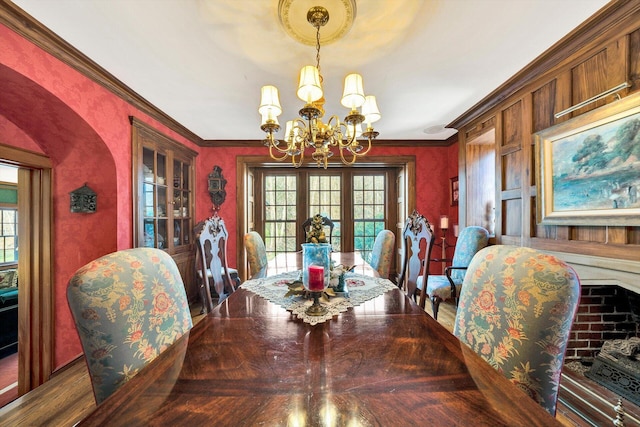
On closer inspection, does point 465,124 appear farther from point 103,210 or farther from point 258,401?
point 103,210

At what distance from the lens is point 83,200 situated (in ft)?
7.48

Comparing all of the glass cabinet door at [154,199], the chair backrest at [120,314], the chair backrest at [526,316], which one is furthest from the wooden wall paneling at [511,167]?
the glass cabinet door at [154,199]

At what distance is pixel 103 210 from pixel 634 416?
396cm

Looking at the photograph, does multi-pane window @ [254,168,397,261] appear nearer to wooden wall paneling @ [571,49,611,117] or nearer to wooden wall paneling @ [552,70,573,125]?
wooden wall paneling @ [552,70,573,125]

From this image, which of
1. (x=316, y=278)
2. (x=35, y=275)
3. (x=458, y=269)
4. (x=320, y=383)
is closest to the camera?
(x=320, y=383)

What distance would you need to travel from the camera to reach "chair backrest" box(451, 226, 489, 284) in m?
2.84

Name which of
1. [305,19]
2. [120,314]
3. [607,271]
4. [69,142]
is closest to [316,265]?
[120,314]

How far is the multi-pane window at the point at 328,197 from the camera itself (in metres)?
4.83

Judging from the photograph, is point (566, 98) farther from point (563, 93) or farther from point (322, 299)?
point (322, 299)

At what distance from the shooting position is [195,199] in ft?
13.1

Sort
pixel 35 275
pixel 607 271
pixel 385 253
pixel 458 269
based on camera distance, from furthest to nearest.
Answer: pixel 458 269, pixel 385 253, pixel 35 275, pixel 607 271

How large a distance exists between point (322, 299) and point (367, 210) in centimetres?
366

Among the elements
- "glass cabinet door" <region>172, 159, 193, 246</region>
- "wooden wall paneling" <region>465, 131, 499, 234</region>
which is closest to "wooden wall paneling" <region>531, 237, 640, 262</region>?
"wooden wall paneling" <region>465, 131, 499, 234</region>

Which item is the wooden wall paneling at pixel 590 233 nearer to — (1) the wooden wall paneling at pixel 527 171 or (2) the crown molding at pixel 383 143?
(1) the wooden wall paneling at pixel 527 171
